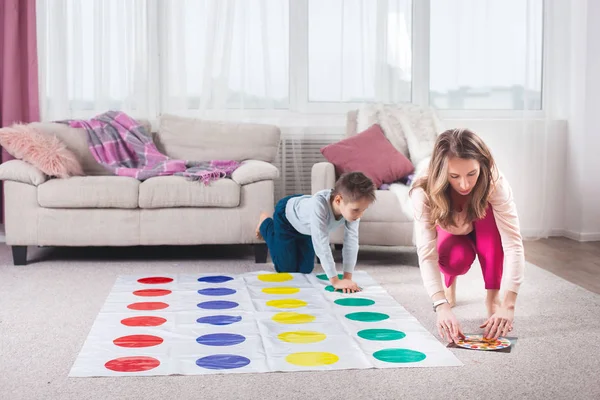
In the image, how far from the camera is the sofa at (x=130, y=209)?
413 centimetres

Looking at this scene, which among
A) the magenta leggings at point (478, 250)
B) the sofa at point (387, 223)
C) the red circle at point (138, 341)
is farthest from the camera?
the sofa at point (387, 223)

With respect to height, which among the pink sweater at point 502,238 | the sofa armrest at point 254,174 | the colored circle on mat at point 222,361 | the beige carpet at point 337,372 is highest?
the sofa armrest at point 254,174

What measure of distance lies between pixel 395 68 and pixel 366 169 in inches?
46.5

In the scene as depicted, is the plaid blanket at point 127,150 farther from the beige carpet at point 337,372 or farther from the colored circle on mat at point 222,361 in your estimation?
the colored circle on mat at point 222,361

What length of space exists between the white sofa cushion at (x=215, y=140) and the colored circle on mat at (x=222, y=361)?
239 centimetres

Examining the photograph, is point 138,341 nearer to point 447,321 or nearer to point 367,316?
point 367,316

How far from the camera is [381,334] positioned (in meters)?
2.76

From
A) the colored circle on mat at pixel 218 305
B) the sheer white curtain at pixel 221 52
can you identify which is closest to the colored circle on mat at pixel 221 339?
the colored circle on mat at pixel 218 305

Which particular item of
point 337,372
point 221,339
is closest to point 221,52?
point 221,339

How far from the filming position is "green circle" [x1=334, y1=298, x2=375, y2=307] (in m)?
3.22

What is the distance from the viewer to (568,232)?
5.30 metres

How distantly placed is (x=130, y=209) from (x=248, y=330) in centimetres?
160

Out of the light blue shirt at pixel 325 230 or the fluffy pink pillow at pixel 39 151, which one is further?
the fluffy pink pillow at pixel 39 151

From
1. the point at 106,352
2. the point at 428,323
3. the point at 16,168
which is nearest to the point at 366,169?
the point at 428,323
